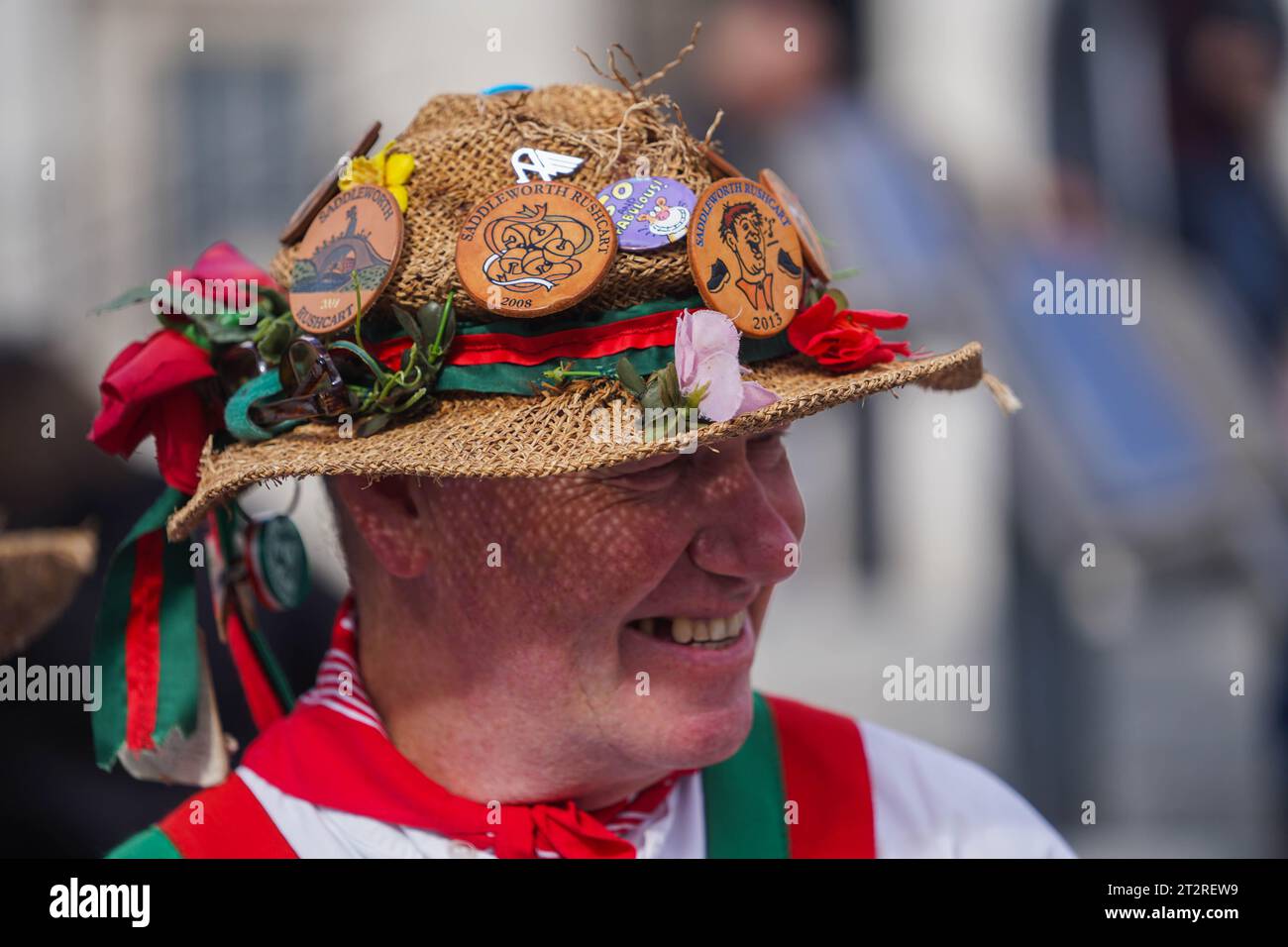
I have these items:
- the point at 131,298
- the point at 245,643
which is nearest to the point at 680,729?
the point at 245,643

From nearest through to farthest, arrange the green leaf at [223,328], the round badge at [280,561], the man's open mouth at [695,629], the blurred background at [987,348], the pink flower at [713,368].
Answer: the pink flower at [713,368] < the man's open mouth at [695,629] < the green leaf at [223,328] < the round badge at [280,561] < the blurred background at [987,348]

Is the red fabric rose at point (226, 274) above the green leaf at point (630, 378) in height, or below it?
above

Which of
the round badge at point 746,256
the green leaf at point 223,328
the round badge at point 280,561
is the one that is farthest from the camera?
the round badge at point 280,561

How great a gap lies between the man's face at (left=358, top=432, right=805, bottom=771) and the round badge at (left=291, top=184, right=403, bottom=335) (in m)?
0.27

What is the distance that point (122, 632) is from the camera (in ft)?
7.23

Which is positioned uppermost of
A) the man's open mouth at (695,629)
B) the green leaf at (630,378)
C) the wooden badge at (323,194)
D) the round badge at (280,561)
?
the wooden badge at (323,194)

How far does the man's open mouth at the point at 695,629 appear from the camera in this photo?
1.98 m

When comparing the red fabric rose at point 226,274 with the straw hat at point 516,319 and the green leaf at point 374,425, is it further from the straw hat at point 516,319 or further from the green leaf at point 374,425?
the green leaf at point 374,425

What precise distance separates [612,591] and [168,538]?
687mm

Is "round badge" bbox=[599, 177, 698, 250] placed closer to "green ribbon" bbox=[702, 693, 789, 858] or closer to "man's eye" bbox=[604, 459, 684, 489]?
"man's eye" bbox=[604, 459, 684, 489]

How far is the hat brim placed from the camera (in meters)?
1.77

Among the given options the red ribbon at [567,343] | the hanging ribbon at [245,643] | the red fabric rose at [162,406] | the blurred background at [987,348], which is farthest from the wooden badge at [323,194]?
the blurred background at [987,348]

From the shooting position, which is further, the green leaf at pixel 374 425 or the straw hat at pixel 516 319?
the green leaf at pixel 374 425
